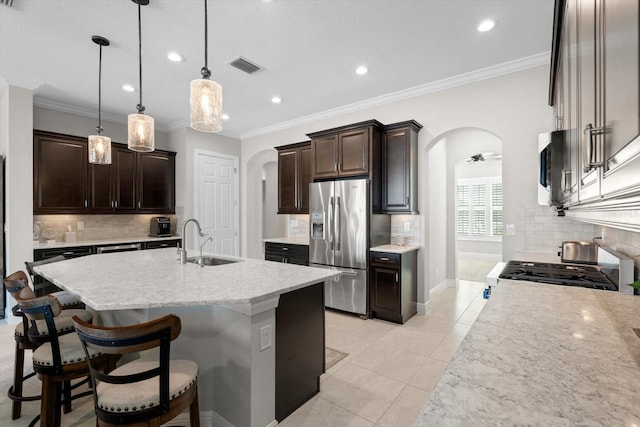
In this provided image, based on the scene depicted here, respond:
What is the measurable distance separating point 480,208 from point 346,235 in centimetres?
638

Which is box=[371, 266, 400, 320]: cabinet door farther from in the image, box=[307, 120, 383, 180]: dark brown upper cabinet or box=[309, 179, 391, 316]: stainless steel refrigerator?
box=[307, 120, 383, 180]: dark brown upper cabinet

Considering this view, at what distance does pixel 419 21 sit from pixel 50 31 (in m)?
3.42

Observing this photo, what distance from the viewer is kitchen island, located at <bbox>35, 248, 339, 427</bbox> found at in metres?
1.58

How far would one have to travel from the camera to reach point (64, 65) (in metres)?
3.44

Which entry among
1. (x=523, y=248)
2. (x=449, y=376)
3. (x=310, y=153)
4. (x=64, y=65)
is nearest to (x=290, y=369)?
(x=449, y=376)

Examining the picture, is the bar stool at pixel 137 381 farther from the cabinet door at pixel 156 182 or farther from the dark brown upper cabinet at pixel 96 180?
the cabinet door at pixel 156 182

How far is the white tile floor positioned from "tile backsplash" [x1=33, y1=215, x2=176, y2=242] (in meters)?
1.40

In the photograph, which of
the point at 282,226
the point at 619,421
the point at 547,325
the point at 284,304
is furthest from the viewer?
the point at 282,226

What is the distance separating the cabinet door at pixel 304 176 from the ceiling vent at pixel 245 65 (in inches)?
65.5

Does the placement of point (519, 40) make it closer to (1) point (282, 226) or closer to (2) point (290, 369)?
(2) point (290, 369)

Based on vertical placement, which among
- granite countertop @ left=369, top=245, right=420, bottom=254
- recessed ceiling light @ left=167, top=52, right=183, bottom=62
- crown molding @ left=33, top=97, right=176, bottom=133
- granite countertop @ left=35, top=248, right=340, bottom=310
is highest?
recessed ceiling light @ left=167, top=52, right=183, bottom=62

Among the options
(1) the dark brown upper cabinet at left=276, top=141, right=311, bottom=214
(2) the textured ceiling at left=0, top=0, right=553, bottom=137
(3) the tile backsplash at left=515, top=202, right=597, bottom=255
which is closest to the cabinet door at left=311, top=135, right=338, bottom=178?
(1) the dark brown upper cabinet at left=276, top=141, right=311, bottom=214

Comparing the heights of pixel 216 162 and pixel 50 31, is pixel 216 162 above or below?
below

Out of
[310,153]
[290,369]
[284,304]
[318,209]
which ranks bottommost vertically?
[290,369]
